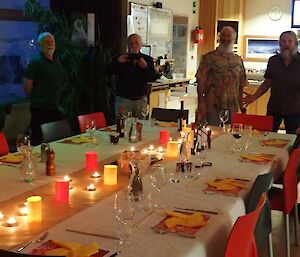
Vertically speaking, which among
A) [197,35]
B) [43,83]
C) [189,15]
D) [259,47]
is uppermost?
[189,15]

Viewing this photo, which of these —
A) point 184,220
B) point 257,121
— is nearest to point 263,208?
point 184,220

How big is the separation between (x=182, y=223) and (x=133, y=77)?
3.36 metres

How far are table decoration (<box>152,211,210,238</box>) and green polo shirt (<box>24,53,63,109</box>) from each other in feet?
10.1

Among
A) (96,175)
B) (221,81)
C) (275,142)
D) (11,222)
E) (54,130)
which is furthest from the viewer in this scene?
(221,81)

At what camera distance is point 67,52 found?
630 cm

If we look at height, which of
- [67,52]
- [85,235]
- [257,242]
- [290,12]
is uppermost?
[290,12]

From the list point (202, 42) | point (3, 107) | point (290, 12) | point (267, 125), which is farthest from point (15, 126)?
point (290, 12)

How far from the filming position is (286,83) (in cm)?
507

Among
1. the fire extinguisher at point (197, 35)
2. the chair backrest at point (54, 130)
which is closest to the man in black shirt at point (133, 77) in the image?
the chair backrest at point (54, 130)

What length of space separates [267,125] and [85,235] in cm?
296

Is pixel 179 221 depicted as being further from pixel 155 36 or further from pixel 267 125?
pixel 155 36

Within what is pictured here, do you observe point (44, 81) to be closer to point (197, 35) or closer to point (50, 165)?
point (50, 165)

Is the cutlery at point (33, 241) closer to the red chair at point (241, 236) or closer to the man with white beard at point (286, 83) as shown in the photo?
the red chair at point (241, 236)

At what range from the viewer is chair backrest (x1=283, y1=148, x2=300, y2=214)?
3.12 m
